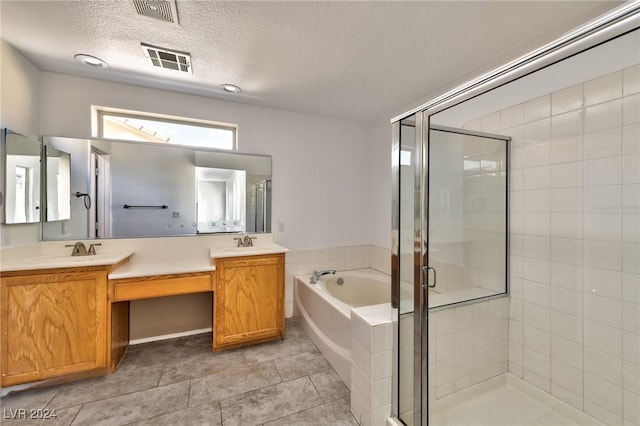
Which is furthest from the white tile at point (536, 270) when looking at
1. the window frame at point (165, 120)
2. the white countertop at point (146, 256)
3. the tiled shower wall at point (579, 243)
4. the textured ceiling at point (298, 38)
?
the window frame at point (165, 120)

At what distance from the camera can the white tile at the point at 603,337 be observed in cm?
146

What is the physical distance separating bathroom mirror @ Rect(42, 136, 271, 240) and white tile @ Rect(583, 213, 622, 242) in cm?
260

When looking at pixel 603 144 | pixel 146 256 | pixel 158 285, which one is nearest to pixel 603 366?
pixel 603 144

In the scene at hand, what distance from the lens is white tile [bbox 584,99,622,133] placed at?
1.41 meters

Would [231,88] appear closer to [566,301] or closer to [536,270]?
[536,270]

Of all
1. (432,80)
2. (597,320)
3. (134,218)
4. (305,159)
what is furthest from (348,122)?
(597,320)

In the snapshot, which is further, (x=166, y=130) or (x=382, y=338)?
(x=166, y=130)

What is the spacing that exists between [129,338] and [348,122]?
333cm

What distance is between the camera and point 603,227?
1.49 metres

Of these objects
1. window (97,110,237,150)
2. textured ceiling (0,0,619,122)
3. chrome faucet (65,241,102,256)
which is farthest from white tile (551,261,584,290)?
chrome faucet (65,241,102,256)

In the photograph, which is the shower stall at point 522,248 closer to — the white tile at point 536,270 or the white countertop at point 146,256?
the white tile at point 536,270

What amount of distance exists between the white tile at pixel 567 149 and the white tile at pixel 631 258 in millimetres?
550

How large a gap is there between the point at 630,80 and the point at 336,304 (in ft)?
7.27

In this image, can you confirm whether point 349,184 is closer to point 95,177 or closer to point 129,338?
point 95,177
